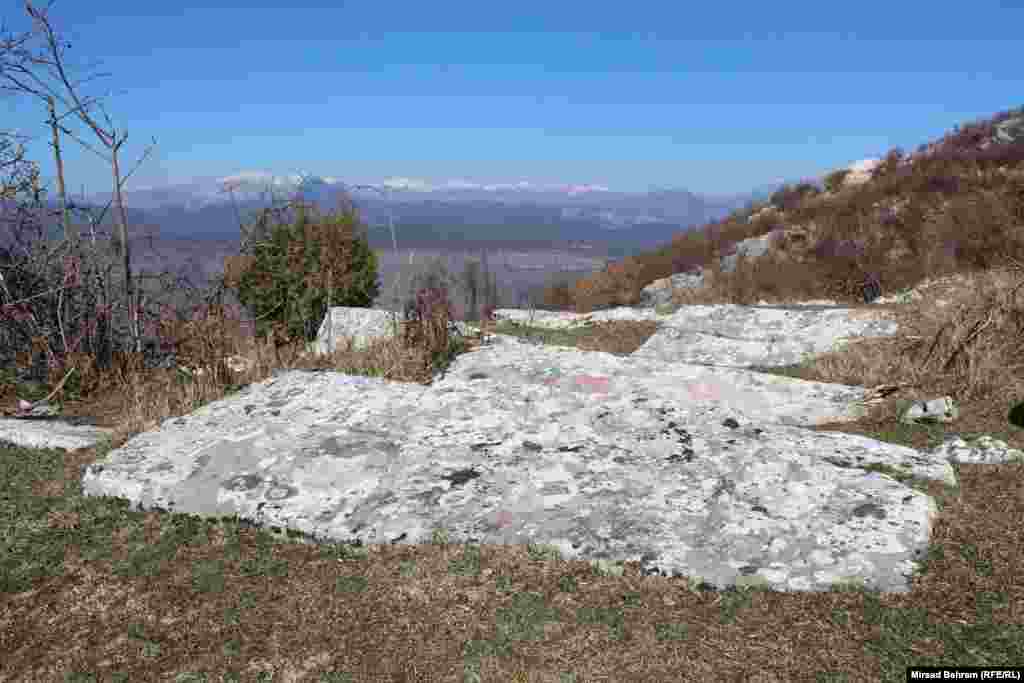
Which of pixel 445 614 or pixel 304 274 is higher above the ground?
pixel 304 274

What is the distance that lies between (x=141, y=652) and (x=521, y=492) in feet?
6.71

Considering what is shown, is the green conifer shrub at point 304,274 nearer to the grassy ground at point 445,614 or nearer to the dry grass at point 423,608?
the dry grass at point 423,608

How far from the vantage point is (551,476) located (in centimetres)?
429

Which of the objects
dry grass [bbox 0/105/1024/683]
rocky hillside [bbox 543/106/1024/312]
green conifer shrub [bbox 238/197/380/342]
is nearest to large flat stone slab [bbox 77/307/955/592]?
dry grass [bbox 0/105/1024/683]

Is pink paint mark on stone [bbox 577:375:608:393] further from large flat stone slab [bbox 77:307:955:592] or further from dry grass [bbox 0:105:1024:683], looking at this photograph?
dry grass [bbox 0:105:1024:683]

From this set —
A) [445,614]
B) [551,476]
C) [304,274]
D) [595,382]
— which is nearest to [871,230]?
[304,274]

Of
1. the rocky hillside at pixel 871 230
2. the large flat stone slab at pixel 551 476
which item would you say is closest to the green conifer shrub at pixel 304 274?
the large flat stone slab at pixel 551 476

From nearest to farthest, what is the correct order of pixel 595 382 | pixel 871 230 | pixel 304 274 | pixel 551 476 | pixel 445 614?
pixel 445 614 < pixel 551 476 < pixel 595 382 < pixel 304 274 < pixel 871 230

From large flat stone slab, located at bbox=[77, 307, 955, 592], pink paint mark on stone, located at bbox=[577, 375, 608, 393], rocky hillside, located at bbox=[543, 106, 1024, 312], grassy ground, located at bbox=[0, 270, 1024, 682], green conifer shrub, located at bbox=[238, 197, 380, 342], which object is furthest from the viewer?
rocky hillside, located at bbox=[543, 106, 1024, 312]

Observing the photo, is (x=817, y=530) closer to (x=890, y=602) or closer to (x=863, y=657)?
(x=890, y=602)

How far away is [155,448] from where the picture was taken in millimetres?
4996

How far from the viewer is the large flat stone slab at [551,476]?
359 centimetres

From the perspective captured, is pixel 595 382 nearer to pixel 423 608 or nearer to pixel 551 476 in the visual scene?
pixel 551 476

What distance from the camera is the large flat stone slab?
3592 millimetres
